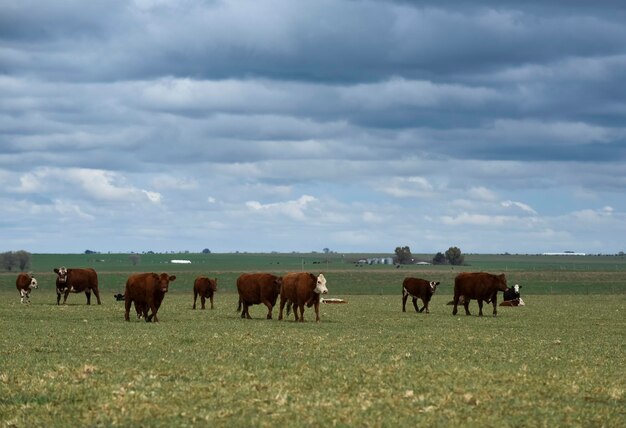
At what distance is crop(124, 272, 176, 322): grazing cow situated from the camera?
35656mm

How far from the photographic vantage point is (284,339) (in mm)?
28250

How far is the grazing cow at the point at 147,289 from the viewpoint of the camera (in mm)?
35656

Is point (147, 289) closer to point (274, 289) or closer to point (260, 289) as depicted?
point (260, 289)

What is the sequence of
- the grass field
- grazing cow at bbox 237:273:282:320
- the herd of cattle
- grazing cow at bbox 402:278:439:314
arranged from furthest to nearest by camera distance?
grazing cow at bbox 402:278:439:314
grazing cow at bbox 237:273:282:320
the herd of cattle
the grass field

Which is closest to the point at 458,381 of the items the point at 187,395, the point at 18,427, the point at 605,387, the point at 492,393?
the point at 492,393

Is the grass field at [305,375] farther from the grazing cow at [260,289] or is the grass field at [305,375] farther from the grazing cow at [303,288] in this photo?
the grazing cow at [260,289]

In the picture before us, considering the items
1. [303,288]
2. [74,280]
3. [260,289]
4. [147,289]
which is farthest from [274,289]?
[74,280]

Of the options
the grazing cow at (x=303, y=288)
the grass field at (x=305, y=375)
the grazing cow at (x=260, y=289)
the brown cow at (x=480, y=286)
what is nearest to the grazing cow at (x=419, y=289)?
the brown cow at (x=480, y=286)

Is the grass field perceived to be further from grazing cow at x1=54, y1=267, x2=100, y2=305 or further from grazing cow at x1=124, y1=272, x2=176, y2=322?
grazing cow at x1=54, y1=267, x2=100, y2=305

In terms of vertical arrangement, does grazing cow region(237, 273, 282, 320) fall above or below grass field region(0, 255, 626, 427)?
above

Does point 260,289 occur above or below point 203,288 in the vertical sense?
above

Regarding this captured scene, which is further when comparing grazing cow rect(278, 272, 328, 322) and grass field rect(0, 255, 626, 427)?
grazing cow rect(278, 272, 328, 322)

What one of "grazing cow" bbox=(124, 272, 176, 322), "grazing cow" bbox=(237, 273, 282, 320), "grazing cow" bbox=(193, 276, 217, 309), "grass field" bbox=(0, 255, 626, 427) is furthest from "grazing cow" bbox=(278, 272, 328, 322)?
"grazing cow" bbox=(193, 276, 217, 309)

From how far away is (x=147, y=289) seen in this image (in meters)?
36.1
